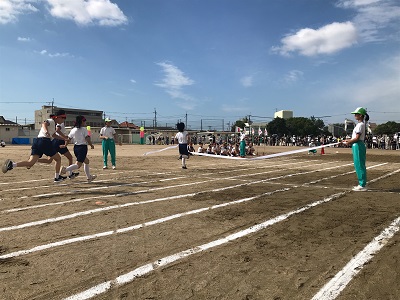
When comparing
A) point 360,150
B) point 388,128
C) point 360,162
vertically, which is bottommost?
point 360,162

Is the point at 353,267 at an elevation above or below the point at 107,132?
below

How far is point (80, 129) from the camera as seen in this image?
8477 millimetres

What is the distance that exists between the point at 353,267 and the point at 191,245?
167 cm

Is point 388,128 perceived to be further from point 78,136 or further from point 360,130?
point 78,136

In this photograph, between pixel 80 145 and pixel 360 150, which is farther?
pixel 80 145

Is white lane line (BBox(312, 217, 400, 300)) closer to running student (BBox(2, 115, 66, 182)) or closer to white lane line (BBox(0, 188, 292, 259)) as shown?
white lane line (BBox(0, 188, 292, 259))

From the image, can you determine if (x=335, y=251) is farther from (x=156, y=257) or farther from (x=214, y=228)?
(x=156, y=257)

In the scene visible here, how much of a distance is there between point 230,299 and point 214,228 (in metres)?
1.75

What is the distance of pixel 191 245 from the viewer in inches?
138

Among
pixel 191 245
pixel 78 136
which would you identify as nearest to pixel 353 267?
pixel 191 245

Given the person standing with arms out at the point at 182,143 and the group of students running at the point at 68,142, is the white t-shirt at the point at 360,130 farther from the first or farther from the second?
the person standing with arms out at the point at 182,143

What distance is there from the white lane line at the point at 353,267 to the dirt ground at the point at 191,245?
0.14ft

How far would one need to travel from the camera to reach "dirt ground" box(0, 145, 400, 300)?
101 inches

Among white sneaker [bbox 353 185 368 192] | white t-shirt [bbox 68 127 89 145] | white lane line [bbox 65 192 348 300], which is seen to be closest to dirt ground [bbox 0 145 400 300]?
white lane line [bbox 65 192 348 300]
